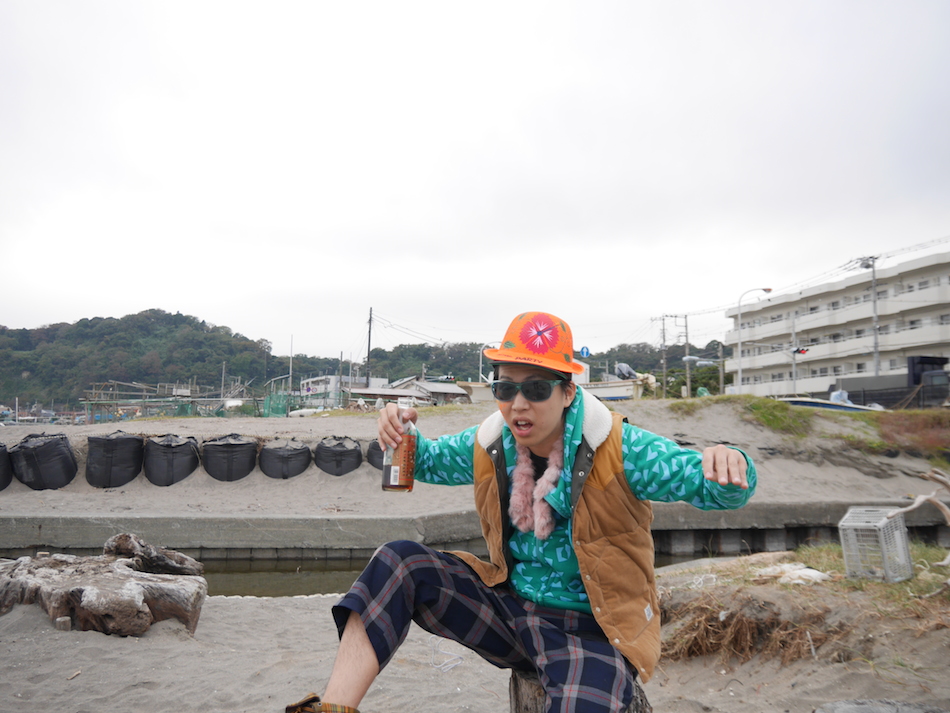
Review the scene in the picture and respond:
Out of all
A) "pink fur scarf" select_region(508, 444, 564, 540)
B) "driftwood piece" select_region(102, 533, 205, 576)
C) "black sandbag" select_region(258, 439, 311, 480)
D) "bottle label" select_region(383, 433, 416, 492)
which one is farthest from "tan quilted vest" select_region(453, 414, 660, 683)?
"black sandbag" select_region(258, 439, 311, 480)

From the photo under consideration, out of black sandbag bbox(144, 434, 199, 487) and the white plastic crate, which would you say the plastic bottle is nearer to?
the white plastic crate

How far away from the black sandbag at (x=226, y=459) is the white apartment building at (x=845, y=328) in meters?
33.1

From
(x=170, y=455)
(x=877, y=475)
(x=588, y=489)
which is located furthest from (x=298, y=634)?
(x=877, y=475)

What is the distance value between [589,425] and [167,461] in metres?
9.78

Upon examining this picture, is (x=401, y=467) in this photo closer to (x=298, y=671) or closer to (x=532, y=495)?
(x=532, y=495)

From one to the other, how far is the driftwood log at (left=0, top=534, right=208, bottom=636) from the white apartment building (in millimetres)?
37062

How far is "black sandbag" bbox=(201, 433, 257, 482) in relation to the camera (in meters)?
10.2

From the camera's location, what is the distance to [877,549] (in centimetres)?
401

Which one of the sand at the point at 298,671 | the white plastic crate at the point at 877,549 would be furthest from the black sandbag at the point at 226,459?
the white plastic crate at the point at 877,549

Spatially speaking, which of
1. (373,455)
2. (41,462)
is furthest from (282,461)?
(41,462)

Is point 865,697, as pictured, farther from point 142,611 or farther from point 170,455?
point 170,455

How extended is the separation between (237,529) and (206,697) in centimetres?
477

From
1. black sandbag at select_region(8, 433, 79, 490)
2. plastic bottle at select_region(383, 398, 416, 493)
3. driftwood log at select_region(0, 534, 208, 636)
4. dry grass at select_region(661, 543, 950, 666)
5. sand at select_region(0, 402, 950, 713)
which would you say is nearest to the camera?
plastic bottle at select_region(383, 398, 416, 493)

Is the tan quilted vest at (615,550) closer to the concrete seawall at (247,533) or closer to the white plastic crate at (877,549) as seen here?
the white plastic crate at (877,549)
